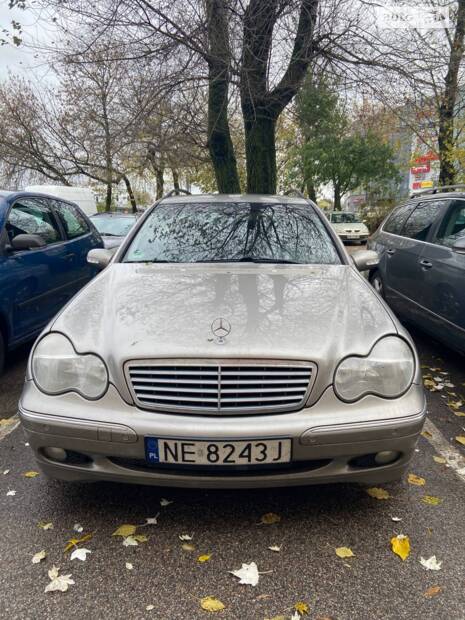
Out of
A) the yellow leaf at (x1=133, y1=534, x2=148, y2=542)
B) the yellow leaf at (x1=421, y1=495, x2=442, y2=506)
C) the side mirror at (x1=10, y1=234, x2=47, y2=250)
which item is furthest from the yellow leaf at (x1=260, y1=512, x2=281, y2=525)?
the side mirror at (x1=10, y1=234, x2=47, y2=250)

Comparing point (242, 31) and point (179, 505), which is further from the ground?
point (242, 31)

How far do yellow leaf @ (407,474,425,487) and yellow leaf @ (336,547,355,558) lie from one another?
2.41 feet

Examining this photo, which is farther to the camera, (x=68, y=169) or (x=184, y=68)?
(x=68, y=169)

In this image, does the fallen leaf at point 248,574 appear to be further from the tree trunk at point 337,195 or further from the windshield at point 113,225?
the tree trunk at point 337,195

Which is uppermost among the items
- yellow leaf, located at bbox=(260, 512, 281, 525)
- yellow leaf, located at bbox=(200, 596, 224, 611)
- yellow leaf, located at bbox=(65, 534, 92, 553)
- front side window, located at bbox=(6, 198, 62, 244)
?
front side window, located at bbox=(6, 198, 62, 244)

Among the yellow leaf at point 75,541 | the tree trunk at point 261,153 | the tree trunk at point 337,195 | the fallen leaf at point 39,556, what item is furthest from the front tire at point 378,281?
the tree trunk at point 337,195

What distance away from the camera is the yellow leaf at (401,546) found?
6.69 ft

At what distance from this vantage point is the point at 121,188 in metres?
29.2

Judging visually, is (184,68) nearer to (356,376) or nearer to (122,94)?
(122,94)

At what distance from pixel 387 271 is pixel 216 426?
4.31m

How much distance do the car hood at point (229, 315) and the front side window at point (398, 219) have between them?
10.1ft

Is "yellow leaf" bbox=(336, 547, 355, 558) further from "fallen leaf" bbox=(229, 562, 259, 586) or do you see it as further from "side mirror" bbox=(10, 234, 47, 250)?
"side mirror" bbox=(10, 234, 47, 250)

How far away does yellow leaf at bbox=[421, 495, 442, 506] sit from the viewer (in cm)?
241

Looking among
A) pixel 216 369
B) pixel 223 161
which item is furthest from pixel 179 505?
pixel 223 161
